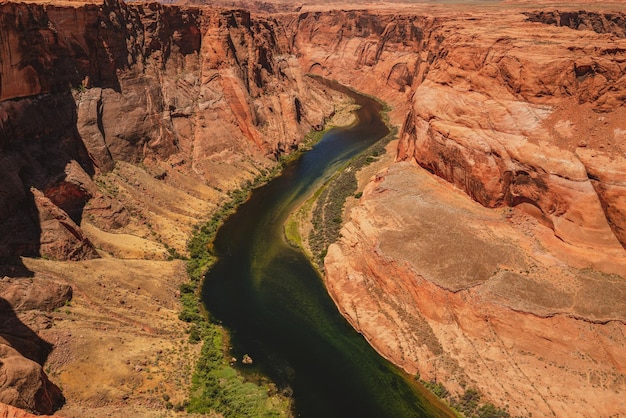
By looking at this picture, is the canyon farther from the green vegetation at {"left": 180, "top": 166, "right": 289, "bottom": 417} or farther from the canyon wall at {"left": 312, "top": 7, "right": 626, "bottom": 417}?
the green vegetation at {"left": 180, "top": 166, "right": 289, "bottom": 417}

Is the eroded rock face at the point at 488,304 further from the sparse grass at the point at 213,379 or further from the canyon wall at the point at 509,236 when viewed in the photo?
the sparse grass at the point at 213,379

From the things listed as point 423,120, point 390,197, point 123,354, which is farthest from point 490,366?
point 423,120

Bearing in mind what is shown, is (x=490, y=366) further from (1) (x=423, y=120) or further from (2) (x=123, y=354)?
(1) (x=423, y=120)

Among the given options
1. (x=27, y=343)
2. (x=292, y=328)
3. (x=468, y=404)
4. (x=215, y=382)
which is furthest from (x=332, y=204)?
(x=27, y=343)

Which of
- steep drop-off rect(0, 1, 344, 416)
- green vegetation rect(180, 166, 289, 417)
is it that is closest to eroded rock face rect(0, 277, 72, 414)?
steep drop-off rect(0, 1, 344, 416)

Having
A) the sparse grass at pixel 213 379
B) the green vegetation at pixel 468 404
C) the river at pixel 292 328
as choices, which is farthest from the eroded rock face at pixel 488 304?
the sparse grass at pixel 213 379
